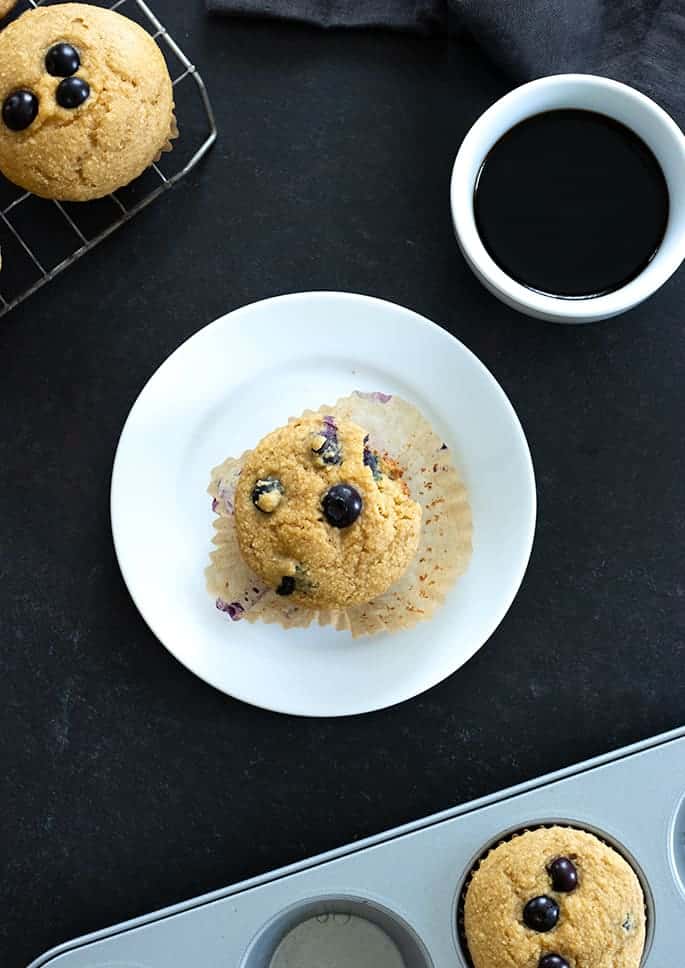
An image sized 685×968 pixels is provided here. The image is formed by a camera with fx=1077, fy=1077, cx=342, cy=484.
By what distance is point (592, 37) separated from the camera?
182 cm

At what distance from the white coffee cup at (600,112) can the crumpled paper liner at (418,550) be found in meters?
0.30

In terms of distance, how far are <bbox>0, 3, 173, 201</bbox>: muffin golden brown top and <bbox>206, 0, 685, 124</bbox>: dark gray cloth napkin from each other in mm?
569

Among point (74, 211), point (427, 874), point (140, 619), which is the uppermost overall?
point (74, 211)

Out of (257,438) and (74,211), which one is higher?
(74,211)

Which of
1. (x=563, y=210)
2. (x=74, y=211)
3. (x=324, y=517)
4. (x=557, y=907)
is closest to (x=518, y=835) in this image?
(x=557, y=907)

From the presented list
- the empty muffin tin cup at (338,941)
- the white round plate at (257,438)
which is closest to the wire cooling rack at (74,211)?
the white round plate at (257,438)

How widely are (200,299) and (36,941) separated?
119 cm

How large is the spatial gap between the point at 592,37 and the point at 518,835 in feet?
4.39

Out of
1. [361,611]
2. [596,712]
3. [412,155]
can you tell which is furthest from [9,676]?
[412,155]

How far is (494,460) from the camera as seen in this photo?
1834 millimetres

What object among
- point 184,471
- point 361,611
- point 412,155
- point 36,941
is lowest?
point 36,941

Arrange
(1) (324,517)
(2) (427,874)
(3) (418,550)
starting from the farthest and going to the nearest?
(3) (418,550) → (2) (427,874) → (1) (324,517)

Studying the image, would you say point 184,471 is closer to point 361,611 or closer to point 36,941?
point 361,611

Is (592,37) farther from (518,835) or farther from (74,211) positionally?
(518,835)
